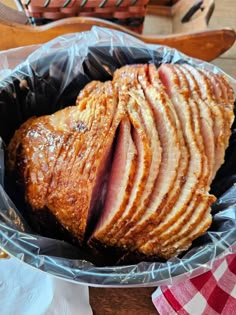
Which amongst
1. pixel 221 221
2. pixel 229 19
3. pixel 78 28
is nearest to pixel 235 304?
pixel 221 221

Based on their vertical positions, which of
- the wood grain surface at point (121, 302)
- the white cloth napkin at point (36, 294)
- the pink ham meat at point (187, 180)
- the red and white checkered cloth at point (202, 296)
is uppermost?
the pink ham meat at point (187, 180)

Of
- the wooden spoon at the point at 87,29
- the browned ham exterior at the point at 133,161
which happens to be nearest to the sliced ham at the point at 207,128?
the browned ham exterior at the point at 133,161

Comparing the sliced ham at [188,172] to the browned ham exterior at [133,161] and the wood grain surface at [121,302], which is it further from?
the wood grain surface at [121,302]

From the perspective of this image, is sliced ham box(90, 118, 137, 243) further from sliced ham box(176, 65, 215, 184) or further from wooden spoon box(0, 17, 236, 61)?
wooden spoon box(0, 17, 236, 61)

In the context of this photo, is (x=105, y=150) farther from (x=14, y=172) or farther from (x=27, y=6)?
(x=27, y=6)

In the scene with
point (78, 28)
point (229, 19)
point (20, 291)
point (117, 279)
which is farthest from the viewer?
point (229, 19)

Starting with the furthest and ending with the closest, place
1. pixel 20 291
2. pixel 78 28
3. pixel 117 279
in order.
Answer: pixel 78 28 → pixel 20 291 → pixel 117 279
